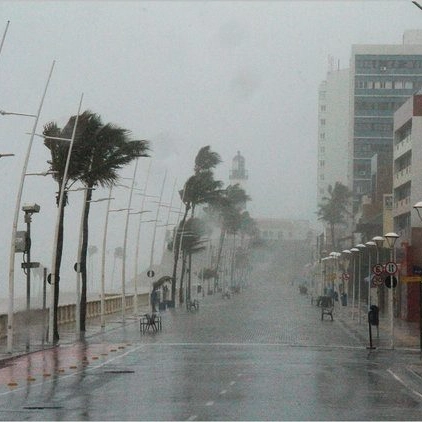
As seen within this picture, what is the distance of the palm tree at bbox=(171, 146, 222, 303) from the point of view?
4353 inches

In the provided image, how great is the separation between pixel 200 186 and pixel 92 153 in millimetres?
55656

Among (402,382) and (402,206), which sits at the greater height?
(402,206)

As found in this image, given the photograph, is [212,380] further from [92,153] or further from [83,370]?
[92,153]

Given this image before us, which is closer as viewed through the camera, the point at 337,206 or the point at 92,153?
the point at 92,153

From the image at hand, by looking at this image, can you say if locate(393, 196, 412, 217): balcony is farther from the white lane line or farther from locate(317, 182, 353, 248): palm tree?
locate(317, 182, 353, 248): palm tree

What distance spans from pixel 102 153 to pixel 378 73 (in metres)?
149

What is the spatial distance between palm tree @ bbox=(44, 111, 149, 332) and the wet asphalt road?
26.8 feet

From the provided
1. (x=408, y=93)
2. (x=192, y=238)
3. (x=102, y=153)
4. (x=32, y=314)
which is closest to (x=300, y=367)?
(x=32, y=314)

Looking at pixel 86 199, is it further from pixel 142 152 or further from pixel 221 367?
pixel 221 367

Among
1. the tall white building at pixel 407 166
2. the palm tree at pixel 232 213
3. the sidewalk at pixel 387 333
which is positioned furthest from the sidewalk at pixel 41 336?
the palm tree at pixel 232 213

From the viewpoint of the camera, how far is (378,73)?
199875 mm

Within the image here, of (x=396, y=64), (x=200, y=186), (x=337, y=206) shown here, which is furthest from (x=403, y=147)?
(x=396, y=64)

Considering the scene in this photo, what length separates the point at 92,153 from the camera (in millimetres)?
56312

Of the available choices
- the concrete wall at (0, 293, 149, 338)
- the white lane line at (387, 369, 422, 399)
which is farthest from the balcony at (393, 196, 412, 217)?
the white lane line at (387, 369, 422, 399)
